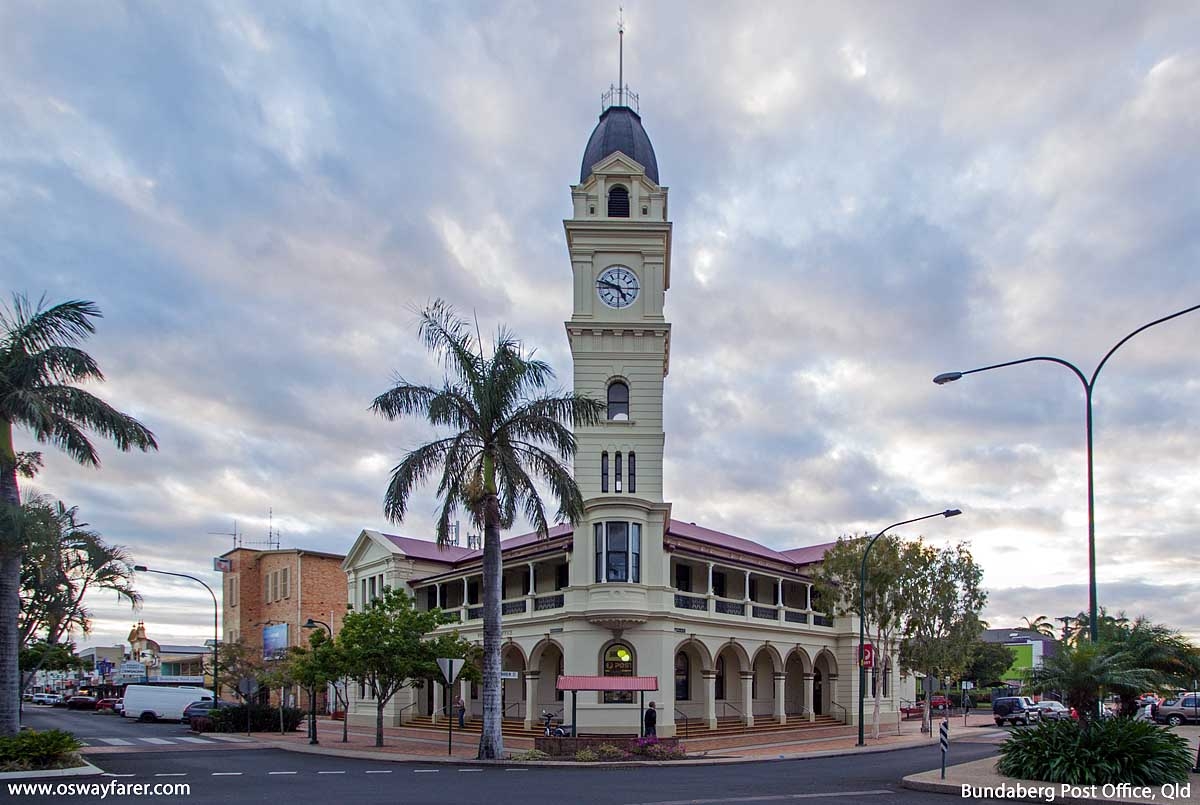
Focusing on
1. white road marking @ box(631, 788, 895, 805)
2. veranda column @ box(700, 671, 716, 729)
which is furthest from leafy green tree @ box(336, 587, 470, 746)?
white road marking @ box(631, 788, 895, 805)

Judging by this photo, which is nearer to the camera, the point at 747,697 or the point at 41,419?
the point at 41,419

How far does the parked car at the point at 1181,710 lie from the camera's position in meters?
46.6

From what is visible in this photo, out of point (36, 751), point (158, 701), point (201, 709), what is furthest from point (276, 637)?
point (36, 751)

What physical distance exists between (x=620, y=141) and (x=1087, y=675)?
1175 inches

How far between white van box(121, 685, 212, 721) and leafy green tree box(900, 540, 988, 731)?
132 feet

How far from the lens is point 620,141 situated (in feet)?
143

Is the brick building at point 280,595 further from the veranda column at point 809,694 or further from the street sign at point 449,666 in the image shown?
the street sign at point 449,666

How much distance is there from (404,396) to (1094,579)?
59.8 ft

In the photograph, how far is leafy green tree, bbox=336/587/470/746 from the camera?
34.2 metres

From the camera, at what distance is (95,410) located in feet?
74.0

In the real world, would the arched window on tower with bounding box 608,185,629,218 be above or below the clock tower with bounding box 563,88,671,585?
above

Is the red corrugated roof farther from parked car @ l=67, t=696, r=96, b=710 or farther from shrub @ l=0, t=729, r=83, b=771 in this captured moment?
parked car @ l=67, t=696, r=96, b=710

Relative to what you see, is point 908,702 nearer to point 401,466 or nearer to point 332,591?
point 332,591

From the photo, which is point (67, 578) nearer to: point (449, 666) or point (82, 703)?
point (449, 666)
